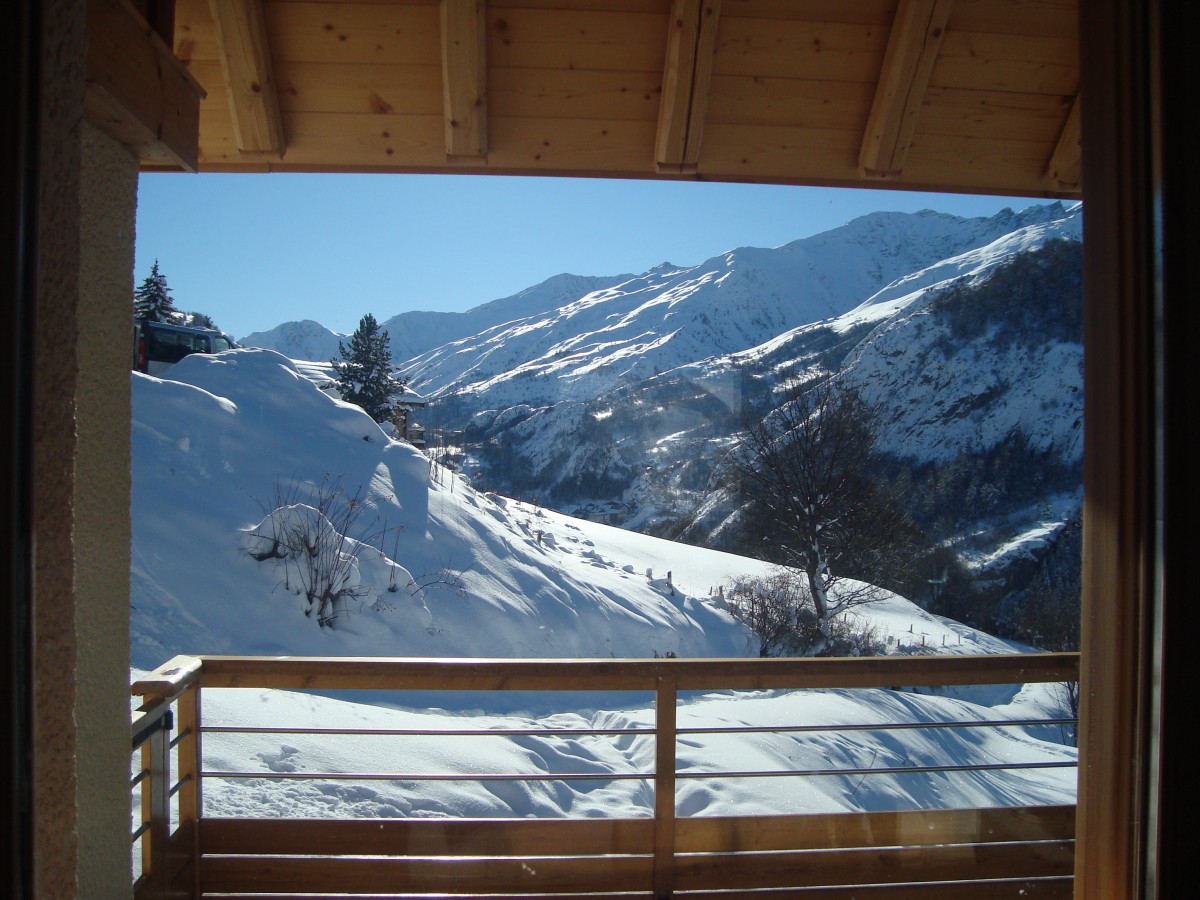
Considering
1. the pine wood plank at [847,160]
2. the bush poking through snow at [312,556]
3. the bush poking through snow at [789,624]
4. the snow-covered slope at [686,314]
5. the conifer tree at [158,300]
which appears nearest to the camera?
the pine wood plank at [847,160]

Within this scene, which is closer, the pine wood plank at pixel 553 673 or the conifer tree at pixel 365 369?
the pine wood plank at pixel 553 673

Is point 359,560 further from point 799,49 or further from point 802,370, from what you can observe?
point 802,370

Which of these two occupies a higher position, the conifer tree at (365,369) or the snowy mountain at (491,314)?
the snowy mountain at (491,314)

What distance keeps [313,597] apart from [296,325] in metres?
33.3

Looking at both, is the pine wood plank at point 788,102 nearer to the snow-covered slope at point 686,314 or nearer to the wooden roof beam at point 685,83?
the wooden roof beam at point 685,83

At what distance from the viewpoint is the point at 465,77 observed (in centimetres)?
177

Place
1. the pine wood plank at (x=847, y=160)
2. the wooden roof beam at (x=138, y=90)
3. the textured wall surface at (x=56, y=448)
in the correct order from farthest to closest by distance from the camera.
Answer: the pine wood plank at (x=847, y=160)
the wooden roof beam at (x=138, y=90)
the textured wall surface at (x=56, y=448)

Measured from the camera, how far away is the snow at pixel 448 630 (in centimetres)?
291

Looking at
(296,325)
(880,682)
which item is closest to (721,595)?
(880,682)

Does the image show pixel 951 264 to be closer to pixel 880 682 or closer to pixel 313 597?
pixel 313 597

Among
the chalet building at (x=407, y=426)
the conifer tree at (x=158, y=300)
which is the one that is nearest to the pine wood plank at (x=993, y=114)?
the chalet building at (x=407, y=426)

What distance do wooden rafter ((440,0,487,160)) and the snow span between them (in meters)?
1.91

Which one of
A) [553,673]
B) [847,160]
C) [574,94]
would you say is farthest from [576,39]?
[553,673]

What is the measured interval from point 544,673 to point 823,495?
10.9 metres
